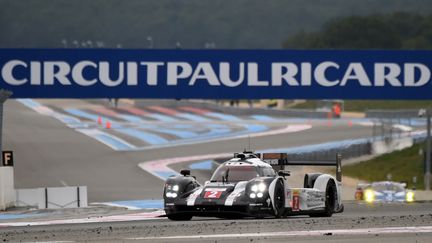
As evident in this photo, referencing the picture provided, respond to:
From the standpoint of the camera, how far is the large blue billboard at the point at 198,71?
36.0 meters

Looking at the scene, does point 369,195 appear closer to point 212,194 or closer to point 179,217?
point 179,217

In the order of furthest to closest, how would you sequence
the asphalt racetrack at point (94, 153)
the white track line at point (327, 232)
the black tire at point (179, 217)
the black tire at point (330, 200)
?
the asphalt racetrack at point (94, 153), the black tire at point (330, 200), the black tire at point (179, 217), the white track line at point (327, 232)

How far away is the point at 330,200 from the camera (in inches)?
950

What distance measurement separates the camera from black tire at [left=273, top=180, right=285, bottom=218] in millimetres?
21908

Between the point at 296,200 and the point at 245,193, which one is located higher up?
the point at 245,193

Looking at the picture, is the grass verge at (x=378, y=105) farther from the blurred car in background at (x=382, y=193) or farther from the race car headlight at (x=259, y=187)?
the race car headlight at (x=259, y=187)

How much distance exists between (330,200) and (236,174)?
9.01ft

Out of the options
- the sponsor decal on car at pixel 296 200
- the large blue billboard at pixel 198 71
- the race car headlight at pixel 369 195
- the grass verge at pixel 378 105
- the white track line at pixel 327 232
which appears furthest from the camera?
the grass verge at pixel 378 105

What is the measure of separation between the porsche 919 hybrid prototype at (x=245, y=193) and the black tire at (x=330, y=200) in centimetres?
16

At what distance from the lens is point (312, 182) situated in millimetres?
23719

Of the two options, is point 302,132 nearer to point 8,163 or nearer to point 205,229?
point 8,163

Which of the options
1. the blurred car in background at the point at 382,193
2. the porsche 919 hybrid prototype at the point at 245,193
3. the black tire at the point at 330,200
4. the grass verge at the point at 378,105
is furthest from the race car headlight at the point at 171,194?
the grass verge at the point at 378,105

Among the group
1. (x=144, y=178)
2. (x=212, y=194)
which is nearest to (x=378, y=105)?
(x=144, y=178)

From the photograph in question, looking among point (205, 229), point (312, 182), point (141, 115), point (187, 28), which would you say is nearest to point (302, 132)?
point (141, 115)
